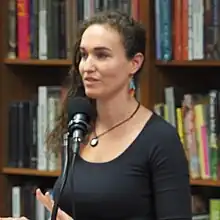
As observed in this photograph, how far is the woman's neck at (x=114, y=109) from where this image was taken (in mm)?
1642

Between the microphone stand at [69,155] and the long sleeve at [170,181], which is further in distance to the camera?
the long sleeve at [170,181]

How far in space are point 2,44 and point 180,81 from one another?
632 millimetres

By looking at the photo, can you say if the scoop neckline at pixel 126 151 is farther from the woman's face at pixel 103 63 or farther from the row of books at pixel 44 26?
the row of books at pixel 44 26

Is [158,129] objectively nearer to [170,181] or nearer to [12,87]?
[170,181]

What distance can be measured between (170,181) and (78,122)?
0.32 metres

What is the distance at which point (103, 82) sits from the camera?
5.21 feet

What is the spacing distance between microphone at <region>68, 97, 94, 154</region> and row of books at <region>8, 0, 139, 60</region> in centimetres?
77

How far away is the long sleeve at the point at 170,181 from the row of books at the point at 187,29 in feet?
1.70

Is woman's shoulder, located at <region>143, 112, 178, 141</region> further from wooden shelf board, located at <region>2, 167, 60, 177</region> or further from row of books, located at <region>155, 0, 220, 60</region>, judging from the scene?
wooden shelf board, located at <region>2, 167, 60, 177</region>

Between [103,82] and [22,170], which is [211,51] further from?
[22,170]

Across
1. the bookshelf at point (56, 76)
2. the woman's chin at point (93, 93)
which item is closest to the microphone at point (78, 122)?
the woman's chin at point (93, 93)

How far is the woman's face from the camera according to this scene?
5.19 feet

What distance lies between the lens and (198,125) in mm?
2027

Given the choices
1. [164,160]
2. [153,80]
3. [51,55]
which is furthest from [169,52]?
[164,160]
